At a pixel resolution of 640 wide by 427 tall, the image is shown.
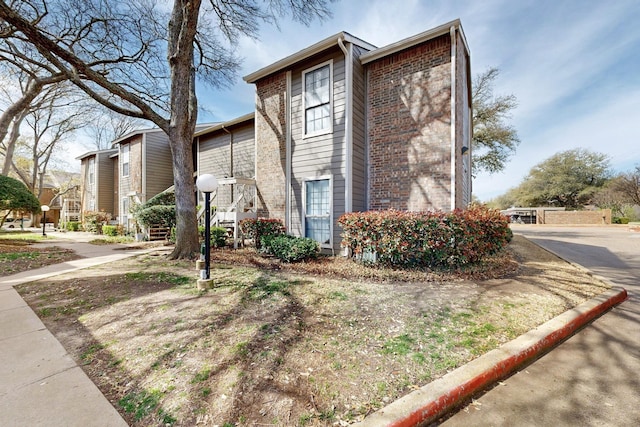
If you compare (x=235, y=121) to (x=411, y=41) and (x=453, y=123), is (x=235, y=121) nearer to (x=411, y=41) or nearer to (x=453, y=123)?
(x=411, y=41)

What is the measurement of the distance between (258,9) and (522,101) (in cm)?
1597

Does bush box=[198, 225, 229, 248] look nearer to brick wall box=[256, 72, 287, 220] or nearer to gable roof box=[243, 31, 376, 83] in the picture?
brick wall box=[256, 72, 287, 220]

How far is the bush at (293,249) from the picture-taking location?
674 centimetres

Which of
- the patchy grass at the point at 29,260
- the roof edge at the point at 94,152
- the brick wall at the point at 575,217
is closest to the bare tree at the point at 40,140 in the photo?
the roof edge at the point at 94,152

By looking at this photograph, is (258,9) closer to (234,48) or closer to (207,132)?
(234,48)

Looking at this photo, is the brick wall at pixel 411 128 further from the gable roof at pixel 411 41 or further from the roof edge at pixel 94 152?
the roof edge at pixel 94 152

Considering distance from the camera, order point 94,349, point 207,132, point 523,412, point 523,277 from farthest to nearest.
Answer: point 207,132 → point 523,277 → point 94,349 → point 523,412

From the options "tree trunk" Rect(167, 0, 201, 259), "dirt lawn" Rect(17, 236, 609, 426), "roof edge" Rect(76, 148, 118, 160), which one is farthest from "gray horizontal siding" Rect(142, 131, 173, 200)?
"dirt lawn" Rect(17, 236, 609, 426)

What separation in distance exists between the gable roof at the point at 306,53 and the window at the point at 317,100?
43cm

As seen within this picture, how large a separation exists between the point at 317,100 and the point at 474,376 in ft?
24.7

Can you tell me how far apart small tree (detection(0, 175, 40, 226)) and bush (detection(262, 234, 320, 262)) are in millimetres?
12223

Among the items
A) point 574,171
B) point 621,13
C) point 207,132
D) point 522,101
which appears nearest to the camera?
point 621,13

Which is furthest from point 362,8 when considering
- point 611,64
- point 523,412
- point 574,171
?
point 574,171

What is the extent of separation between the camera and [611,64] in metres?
10.3
